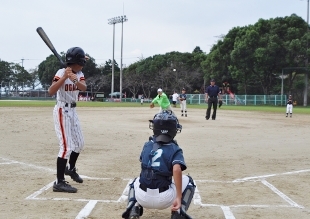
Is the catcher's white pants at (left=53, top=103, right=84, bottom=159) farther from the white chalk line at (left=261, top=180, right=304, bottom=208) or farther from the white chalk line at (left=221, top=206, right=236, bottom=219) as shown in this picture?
the white chalk line at (left=261, top=180, right=304, bottom=208)

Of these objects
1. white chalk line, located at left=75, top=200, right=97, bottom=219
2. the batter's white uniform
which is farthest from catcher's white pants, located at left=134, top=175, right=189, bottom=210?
the batter's white uniform

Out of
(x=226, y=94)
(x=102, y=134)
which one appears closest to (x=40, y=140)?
(x=102, y=134)

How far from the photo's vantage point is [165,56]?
86812 millimetres

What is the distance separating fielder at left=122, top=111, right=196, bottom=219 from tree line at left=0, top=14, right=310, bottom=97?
5172 centimetres

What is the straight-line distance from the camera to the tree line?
53844 millimetres

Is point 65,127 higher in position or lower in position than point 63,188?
higher

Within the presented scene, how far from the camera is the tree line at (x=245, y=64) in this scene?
177ft

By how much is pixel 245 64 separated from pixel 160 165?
5432 centimetres

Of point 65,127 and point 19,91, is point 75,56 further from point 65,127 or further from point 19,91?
point 19,91

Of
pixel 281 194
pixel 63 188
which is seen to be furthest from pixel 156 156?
pixel 281 194

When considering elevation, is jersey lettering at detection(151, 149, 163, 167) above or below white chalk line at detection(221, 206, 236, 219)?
above

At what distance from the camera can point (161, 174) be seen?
3.95m

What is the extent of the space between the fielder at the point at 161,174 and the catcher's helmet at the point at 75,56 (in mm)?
2203

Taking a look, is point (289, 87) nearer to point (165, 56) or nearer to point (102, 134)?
point (165, 56)
